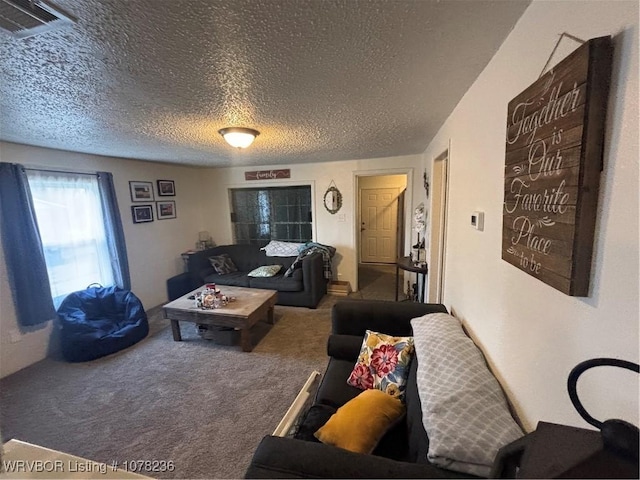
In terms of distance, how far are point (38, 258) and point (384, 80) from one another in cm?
349

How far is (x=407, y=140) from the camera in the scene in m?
2.96

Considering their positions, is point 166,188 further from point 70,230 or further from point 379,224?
point 379,224

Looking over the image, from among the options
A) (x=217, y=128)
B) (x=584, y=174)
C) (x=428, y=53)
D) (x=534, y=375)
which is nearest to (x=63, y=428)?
(x=217, y=128)

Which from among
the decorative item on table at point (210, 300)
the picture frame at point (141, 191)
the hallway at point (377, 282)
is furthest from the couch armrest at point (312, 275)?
the picture frame at point (141, 191)

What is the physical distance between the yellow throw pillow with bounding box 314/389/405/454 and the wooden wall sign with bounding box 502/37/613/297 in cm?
89

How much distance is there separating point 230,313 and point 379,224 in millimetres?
4446

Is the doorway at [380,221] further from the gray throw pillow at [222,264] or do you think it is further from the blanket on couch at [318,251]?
the gray throw pillow at [222,264]

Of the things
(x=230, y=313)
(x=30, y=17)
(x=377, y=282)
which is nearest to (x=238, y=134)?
Result: (x=30, y=17)

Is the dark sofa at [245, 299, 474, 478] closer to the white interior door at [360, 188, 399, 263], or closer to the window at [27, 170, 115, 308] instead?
the window at [27, 170, 115, 308]

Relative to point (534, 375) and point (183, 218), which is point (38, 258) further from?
point (534, 375)

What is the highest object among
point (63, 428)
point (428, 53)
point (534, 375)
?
point (428, 53)

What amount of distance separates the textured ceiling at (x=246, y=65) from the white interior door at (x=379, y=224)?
154 inches

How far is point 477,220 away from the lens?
1342mm

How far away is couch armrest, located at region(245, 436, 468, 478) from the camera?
0.84 meters
